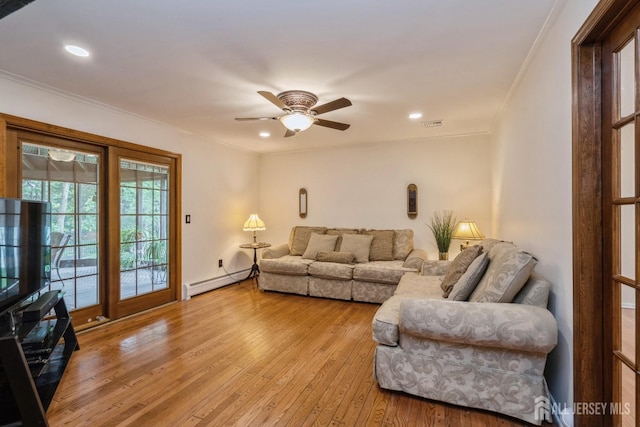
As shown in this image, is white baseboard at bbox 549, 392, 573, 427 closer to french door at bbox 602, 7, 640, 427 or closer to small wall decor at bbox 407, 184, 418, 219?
french door at bbox 602, 7, 640, 427

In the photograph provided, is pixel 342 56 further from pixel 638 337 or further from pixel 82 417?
pixel 82 417

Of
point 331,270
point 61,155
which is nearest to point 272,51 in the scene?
point 61,155

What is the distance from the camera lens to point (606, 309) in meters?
1.43

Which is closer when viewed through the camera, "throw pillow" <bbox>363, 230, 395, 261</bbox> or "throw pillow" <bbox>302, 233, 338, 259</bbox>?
"throw pillow" <bbox>363, 230, 395, 261</bbox>

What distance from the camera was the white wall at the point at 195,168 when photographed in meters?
2.83

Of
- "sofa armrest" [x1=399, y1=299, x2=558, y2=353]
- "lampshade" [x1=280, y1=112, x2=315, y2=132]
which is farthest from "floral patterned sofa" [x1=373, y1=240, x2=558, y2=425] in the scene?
"lampshade" [x1=280, y1=112, x2=315, y2=132]

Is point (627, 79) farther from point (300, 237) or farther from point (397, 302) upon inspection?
point (300, 237)

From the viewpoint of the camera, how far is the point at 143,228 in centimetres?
387

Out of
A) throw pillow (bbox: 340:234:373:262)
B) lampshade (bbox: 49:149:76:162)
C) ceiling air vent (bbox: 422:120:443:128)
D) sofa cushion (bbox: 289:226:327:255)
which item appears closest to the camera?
lampshade (bbox: 49:149:76:162)

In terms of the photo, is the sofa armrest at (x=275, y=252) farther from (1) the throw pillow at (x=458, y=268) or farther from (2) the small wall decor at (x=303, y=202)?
(1) the throw pillow at (x=458, y=268)

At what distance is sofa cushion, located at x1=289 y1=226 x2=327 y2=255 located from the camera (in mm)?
5168

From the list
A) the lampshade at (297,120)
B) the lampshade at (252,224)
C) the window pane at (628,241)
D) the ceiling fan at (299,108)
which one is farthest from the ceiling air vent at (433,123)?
the lampshade at (252,224)

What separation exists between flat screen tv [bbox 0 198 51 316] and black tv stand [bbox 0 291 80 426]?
13cm

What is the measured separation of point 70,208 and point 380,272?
140 inches
